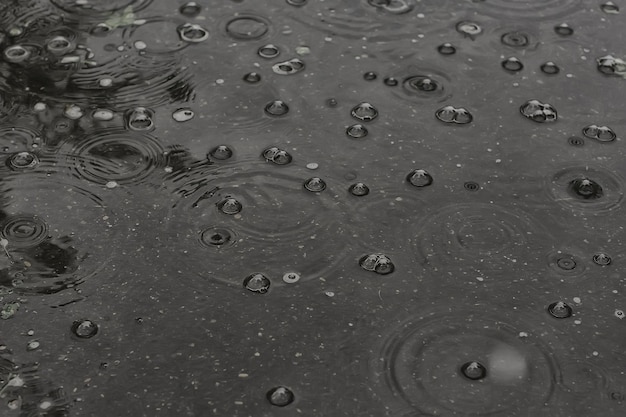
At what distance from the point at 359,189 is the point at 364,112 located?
1.27 ft

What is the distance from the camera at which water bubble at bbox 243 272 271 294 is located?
2.47 metres

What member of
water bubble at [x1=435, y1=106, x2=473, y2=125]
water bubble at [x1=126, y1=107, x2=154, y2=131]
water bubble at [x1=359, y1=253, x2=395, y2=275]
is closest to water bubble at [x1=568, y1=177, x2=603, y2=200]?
water bubble at [x1=435, y1=106, x2=473, y2=125]

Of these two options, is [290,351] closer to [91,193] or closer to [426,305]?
[426,305]

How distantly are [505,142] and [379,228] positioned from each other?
600mm

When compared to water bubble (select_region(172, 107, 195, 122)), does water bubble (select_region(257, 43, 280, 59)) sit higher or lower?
higher

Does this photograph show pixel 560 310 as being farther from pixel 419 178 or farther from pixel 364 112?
pixel 364 112

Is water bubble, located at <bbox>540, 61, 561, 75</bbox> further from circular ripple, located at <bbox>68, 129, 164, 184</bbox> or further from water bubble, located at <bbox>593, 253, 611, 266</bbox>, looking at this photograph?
circular ripple, located at <bbox>68, 129, 164, 184</bbox>

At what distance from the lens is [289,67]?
3254 mm

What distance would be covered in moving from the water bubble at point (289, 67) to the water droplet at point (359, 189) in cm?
66

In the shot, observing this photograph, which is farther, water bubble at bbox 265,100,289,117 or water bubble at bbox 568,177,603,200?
water bubble at bbox 265,100,289,117

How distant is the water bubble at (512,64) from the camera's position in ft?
10.7

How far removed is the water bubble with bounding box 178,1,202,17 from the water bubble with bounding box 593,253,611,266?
1.84 metres

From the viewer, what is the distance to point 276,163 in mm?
2857

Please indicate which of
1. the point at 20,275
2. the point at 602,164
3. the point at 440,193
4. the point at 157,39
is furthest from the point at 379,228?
the point at 157,39
